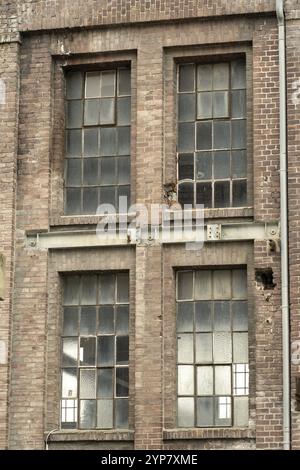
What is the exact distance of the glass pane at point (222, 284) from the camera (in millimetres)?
23656

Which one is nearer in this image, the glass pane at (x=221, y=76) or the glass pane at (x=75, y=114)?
the glass pane at (x=221, y=76)

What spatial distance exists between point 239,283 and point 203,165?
86.3 inches

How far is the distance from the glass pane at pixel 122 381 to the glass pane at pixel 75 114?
14.7 feet

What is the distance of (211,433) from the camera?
75.0 feet

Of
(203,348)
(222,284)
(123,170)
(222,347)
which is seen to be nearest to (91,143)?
(123,170)

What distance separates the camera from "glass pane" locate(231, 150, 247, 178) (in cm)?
2411

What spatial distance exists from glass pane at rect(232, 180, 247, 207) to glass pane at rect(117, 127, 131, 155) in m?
1.99

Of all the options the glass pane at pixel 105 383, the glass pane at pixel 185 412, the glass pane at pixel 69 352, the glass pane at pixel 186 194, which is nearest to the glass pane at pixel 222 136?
the glass pane at pixel 186 194

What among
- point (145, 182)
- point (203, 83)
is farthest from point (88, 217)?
point (203, 83)

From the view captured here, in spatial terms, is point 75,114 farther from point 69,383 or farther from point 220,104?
point 69,383

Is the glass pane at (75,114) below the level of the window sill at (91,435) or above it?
above

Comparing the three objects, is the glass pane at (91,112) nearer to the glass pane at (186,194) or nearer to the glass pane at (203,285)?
the glass pane at (186,194)
